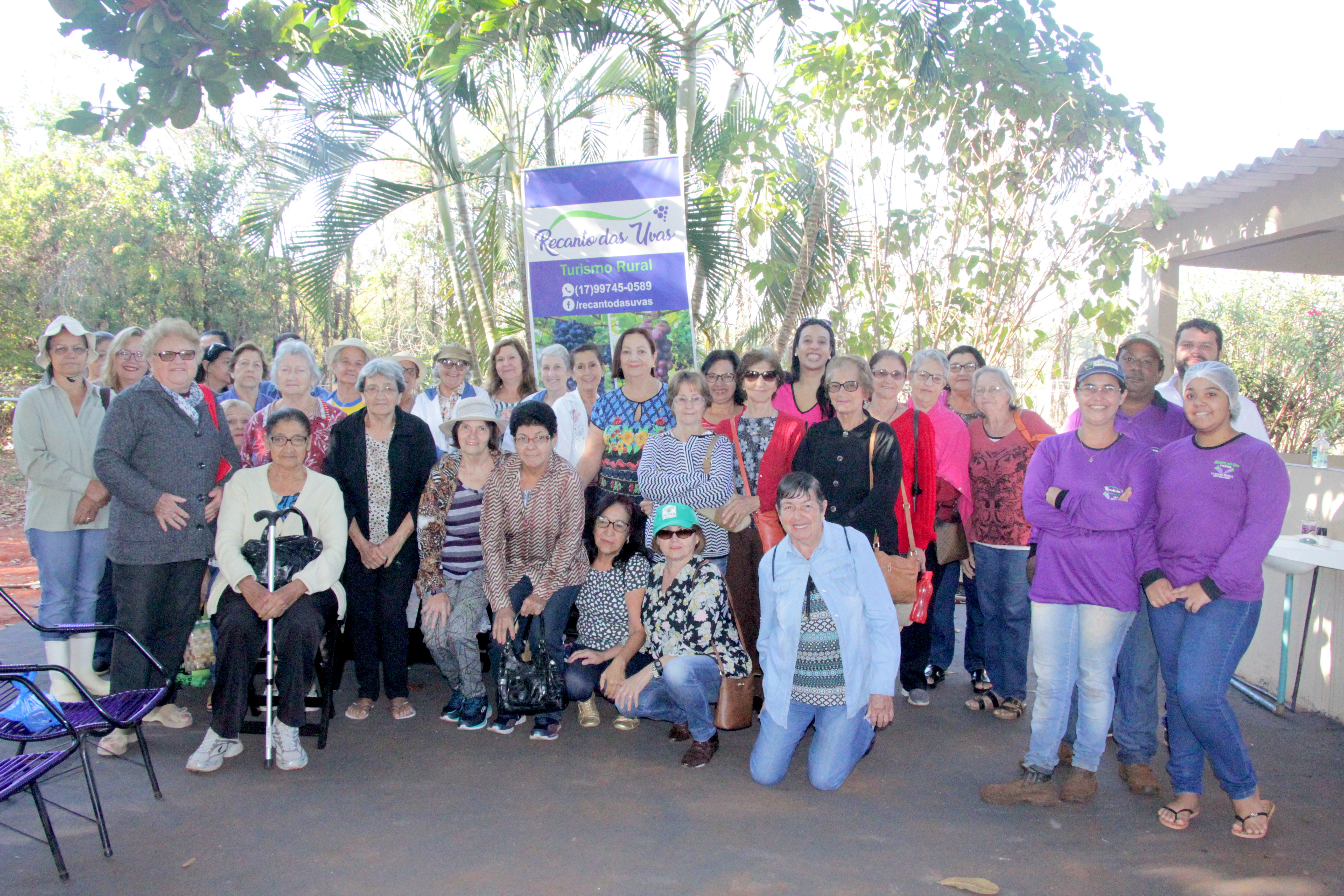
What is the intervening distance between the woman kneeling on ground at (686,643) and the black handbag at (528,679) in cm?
39

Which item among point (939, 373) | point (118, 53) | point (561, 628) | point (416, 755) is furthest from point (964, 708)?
point (118, 53)

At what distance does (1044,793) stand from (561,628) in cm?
232

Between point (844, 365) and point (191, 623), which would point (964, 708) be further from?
point (191, 623)

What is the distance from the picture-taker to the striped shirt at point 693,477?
4.51m

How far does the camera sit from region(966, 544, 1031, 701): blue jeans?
15.0 feet

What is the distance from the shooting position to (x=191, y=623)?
4242 mm

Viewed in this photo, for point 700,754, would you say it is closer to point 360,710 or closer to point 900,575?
point 900,575

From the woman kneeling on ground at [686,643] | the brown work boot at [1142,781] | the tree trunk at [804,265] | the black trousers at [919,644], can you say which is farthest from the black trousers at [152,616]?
the tree trunk at [804,265]

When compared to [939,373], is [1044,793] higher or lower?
lower

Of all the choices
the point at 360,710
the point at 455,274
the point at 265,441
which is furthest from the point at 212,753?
the point at 455,274

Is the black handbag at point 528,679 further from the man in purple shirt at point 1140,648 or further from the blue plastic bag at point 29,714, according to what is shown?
the man in purple shirt at point 1140,648

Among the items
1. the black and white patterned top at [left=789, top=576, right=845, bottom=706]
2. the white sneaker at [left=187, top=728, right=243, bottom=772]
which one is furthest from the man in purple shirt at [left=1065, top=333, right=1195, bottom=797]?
the white sneaker at [left=187, top=728, right=243, bottom=772]

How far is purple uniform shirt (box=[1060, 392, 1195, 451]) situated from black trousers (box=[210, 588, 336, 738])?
371 cm

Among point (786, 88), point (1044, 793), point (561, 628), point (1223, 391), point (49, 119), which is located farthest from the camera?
point (49, 119)
